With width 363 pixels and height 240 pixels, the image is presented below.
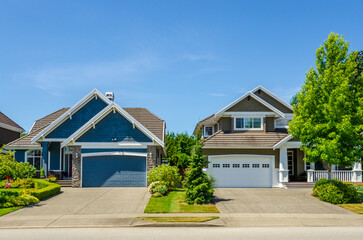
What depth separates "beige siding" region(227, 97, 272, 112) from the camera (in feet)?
90.8

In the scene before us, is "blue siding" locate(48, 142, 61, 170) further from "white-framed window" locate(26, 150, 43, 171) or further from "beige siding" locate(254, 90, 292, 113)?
"beige siding" locate(254, 90, 292, 113)

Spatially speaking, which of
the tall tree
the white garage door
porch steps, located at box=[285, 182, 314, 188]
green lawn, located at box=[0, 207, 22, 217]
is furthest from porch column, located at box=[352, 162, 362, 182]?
green lawn, located at box=[0, 207, 22, 217]

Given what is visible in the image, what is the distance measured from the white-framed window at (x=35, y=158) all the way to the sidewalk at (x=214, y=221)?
1522 cm

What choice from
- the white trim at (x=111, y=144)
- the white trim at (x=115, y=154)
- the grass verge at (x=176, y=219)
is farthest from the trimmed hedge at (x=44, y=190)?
the grass verge at (x=176, y=219)

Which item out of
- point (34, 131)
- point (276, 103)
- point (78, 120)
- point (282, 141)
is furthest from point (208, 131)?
point (34, 131)

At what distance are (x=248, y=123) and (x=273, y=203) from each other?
1041cm

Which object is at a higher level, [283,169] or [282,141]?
[282,141]

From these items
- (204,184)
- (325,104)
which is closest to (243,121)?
(325,104)

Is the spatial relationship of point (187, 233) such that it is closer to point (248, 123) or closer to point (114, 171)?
point (114, 171)

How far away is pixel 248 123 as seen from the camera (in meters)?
27.8

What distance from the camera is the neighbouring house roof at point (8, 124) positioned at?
36.7 metres

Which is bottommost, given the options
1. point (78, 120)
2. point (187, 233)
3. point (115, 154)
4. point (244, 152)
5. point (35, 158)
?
point (187, 233)

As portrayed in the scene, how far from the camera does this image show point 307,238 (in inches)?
425

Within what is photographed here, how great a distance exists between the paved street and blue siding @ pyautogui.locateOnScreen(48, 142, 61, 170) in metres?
16.3
